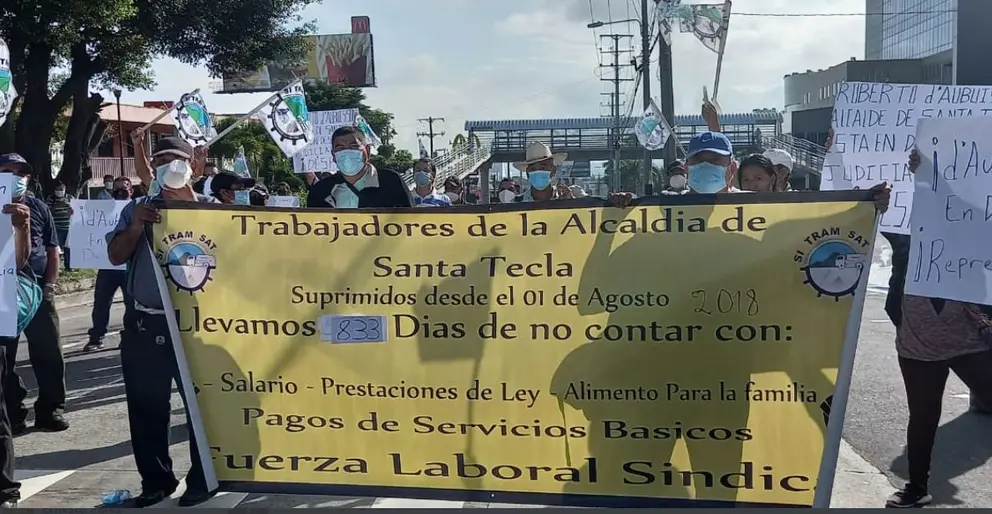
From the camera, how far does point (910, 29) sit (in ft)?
249

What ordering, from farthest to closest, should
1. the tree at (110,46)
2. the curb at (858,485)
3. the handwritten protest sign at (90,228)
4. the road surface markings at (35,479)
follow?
the tree at (110,46) < the handwritten protest sign at (90,228) < the road surface markings at (35,479) < the curb at (858,485)

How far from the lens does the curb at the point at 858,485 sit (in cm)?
464

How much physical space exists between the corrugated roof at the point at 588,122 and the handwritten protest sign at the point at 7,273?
5504 centimetres

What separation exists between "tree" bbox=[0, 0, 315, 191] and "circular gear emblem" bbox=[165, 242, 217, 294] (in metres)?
13.3

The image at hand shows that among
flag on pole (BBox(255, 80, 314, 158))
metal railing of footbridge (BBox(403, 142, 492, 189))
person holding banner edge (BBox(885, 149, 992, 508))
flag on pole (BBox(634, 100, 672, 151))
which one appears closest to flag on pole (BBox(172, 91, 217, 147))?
flag on pole (BBox(255, 80, 314, 158))

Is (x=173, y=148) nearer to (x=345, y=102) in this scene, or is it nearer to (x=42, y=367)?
(x=42, y=367)

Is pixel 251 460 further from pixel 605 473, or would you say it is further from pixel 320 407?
pixel 605 473

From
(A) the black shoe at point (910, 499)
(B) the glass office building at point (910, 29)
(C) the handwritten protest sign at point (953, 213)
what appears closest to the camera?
(C) the handwritten protest sign at point (953, 213)

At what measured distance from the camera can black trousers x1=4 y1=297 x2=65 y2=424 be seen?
6.10 m

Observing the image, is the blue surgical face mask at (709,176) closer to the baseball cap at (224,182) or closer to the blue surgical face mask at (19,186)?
the blue surgical face mask at (19,186)

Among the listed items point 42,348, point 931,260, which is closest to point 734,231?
point 931,260

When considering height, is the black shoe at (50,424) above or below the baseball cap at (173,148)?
below

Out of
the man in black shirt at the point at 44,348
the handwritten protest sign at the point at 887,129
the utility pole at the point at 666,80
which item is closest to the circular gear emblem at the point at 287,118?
the man in black shirt at the point at 44,348

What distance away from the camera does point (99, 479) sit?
5.09 m
